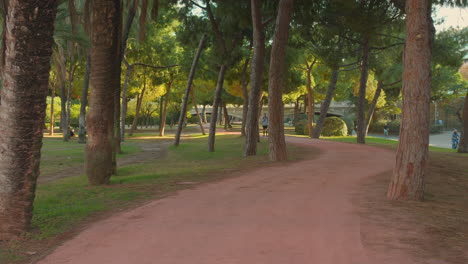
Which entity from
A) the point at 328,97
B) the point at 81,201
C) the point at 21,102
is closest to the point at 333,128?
the point at 328,97

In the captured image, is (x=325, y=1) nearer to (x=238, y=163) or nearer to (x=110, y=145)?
(x=238, y=163)

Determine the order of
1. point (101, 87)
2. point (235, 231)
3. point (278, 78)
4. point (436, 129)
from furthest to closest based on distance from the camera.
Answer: point (436, 129)
point (278, 78)
point (101, 87)
point (235, 231)

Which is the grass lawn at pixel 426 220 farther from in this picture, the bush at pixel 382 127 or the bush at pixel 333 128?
the bush at pixel 382 127

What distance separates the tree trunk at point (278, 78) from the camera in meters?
15.3

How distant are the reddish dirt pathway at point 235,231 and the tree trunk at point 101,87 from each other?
8.68 ft

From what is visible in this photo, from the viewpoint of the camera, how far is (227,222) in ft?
21.5

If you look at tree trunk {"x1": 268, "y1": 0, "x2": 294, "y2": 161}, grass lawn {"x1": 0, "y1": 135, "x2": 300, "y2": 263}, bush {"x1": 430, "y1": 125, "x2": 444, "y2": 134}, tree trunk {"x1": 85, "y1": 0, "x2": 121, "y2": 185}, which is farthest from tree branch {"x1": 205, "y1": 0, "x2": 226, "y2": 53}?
bush {"x1": 430, "y1": 125, "x2": 444, "y2": 134}

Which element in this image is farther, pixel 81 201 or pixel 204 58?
pixel 204 58

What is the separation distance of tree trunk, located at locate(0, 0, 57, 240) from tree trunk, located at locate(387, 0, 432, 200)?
6.36 m

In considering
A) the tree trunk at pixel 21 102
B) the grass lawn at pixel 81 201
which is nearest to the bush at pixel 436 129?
the grass lawn at pixel 81 201

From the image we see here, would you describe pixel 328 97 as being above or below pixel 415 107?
above

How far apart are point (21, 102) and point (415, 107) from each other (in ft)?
22.1

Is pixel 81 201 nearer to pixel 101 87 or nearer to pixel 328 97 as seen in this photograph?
pixel 101 87

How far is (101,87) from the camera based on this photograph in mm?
10562
